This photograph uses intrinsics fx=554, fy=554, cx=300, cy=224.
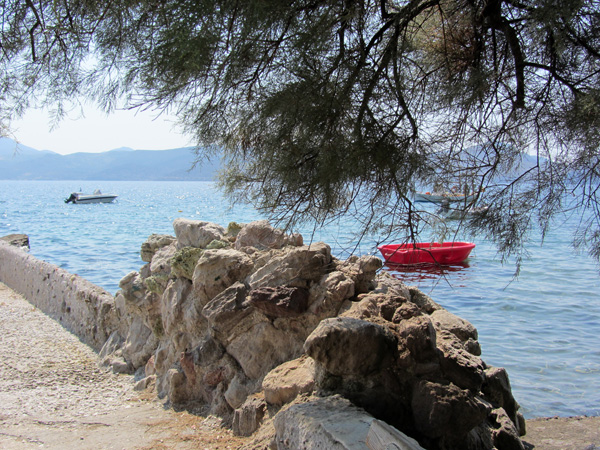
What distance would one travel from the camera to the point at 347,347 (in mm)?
3059

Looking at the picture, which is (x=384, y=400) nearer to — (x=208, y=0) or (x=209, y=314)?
(x=209, y=314)

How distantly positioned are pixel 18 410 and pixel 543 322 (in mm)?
8645

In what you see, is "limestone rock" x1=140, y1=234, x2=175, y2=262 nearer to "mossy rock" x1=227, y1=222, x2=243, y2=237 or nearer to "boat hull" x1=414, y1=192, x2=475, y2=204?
"mossy rock" x1=227, y1=222, x2=243, y2=237

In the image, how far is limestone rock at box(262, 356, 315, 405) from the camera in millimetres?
3414

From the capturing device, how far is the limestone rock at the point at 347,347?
3.05m

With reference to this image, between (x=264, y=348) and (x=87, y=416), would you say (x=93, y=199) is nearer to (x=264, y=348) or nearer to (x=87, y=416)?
(x=87, y=416)

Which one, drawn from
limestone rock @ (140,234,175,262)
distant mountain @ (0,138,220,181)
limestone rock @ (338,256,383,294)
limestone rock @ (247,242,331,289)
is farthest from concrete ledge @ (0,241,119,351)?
distant mountain @ (0,138,220,181)

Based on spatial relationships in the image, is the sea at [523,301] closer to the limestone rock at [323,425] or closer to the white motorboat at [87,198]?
the limestone rock at [323,425]

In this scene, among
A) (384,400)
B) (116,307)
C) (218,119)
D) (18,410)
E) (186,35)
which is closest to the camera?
(186,35)

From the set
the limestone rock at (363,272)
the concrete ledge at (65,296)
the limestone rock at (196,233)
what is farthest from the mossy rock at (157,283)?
the limestone rock at (363,272)

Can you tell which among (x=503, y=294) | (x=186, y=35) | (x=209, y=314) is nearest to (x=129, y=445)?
(x=209, y=314)

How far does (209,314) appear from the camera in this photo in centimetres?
460

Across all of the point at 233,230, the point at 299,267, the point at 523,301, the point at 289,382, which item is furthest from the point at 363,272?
the point at 523,301

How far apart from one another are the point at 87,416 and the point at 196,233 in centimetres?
200
